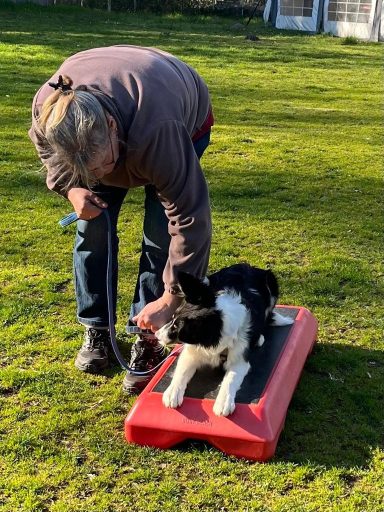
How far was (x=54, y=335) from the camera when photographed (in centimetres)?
417


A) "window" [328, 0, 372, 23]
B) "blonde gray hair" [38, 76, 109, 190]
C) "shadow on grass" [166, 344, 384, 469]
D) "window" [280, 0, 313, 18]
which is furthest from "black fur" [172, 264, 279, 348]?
"window" [280, 0, 313, 18]

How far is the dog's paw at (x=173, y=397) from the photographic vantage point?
3.16m

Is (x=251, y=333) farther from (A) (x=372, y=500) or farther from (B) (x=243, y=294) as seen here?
(A) (x=372, y=500)

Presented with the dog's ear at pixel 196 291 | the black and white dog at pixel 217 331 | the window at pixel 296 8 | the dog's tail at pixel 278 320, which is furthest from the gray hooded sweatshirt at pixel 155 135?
the window at pixel 296 8

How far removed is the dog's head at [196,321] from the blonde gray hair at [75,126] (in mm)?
810

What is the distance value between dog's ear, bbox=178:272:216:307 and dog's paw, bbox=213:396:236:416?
45cm

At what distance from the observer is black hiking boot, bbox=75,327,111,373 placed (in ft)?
12.4

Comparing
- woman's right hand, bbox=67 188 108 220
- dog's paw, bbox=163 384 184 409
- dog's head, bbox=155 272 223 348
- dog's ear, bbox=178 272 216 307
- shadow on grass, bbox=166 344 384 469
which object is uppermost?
woman's right hand, bbox=67 188 108 220

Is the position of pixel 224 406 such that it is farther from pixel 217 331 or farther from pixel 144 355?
pixel 144 355

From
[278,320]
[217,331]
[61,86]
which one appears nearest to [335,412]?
[278,320]

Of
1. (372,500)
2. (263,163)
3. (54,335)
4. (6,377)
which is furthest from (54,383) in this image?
(263,163)

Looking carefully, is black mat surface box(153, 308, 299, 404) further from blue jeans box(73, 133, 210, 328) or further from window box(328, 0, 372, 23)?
window box(328, 0, 372, 23)

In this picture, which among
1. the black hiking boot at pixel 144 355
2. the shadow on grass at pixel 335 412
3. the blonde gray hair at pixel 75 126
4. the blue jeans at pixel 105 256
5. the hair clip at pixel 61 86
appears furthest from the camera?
the black hiking boot at pixel 144 355

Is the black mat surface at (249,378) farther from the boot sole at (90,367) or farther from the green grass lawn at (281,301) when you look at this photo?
the boot sole at (90,367)
